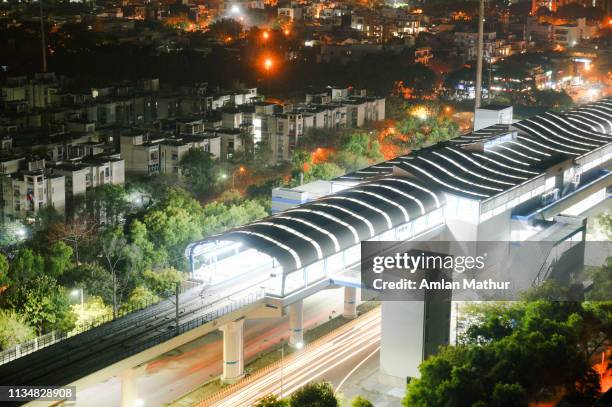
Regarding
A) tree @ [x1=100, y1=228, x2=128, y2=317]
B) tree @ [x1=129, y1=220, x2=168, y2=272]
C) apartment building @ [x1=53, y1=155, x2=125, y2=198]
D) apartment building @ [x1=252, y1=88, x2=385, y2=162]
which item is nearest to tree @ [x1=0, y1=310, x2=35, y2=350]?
tree @ [x1=100, y1=228, x2=128, y2=317]

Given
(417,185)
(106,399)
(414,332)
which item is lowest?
(106,399)

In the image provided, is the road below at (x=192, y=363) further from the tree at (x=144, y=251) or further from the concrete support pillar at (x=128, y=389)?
the tree at (x=144, y=251)

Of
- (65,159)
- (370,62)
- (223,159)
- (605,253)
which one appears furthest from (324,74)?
(605,253)

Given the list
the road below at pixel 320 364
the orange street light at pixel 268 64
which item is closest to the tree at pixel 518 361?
the road below at pixel 320 364

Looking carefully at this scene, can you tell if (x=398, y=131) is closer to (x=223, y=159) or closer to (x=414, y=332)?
(x=223, y=159)

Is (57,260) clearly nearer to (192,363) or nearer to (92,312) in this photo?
(92,312)

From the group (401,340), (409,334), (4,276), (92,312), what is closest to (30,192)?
(4,276)
